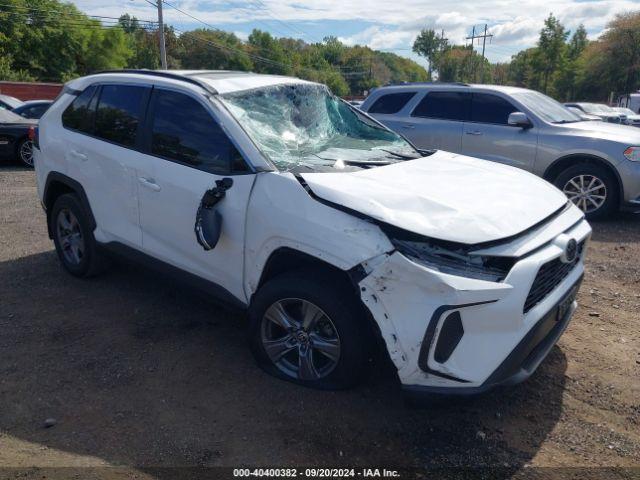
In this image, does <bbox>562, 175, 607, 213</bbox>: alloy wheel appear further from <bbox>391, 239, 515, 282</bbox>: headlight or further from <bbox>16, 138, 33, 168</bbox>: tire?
<bbox>16, 138, 33, 168</bbox>: tire

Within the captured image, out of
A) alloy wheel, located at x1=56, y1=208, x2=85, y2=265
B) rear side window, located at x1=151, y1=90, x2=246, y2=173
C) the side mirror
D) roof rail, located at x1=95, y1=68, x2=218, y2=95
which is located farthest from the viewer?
the side mirror

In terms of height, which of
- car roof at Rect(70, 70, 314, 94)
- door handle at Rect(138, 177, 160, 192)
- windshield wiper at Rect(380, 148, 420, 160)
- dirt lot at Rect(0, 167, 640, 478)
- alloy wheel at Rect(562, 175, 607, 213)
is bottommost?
dirt lot at Rect(0, 167, 640, 478)

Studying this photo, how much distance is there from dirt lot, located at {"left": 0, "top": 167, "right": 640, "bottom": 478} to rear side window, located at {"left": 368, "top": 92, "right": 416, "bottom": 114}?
5290 millimetres

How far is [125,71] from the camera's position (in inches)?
182

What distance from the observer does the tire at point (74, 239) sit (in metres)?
4.70

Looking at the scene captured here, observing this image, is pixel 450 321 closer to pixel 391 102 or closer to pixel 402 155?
pixel 402 155

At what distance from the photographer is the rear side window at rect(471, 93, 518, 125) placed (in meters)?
8.02

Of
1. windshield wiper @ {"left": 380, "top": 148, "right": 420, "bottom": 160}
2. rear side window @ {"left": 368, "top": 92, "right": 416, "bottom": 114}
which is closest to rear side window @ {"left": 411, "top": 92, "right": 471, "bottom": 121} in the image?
rear side window @ {"left": 368, "top": 92, "right": 416, "bottom": 114}

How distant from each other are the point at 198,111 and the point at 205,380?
69.9 inches

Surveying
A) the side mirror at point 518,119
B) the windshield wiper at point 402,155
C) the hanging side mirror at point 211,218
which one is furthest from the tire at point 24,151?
the windshield wiper at point 402,155

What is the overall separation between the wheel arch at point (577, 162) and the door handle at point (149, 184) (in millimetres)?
5797

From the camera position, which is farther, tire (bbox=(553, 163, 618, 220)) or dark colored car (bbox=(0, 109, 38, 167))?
dark colored car (bbox=(0, 109, 38, 167))

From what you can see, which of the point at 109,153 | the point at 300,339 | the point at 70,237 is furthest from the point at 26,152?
the point at 300,339

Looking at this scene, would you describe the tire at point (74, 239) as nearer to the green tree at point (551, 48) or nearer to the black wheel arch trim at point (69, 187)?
the black wheel arch trim at point (69, 187)
